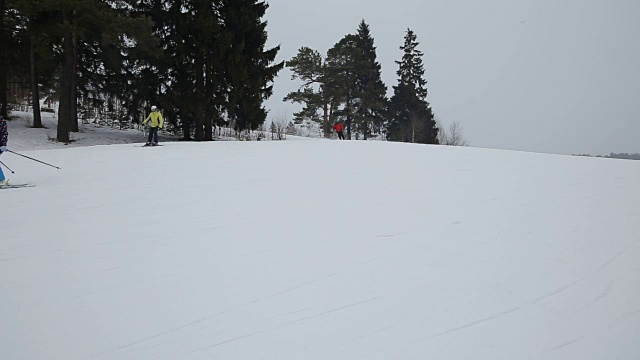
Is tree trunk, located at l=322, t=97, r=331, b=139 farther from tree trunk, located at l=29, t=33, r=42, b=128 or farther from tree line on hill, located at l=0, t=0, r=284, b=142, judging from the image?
Result: tree trunk, located at l=29, t=33, r=42, b=128

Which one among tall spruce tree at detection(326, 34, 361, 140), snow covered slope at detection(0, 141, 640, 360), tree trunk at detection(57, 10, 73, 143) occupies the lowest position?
snow covered slope at detection(0, 141, 640, 360)

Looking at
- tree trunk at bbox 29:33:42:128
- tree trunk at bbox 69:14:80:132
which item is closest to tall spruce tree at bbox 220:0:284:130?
tree trunk at bbox 69:14:80:132

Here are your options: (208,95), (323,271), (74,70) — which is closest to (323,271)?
(323,271)

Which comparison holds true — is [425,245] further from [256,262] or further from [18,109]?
[18,109]

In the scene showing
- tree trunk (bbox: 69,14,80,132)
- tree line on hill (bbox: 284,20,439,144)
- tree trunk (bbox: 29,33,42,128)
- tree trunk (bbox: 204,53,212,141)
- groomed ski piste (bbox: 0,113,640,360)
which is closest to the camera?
groomed ski piste (bbox: 0,113,640,360)

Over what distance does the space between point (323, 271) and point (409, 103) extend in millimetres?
45990

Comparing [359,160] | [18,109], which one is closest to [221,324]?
[359,160]

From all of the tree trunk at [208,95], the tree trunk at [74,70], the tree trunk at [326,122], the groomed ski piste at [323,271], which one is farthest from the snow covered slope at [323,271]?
the tree trunk at [326,122]

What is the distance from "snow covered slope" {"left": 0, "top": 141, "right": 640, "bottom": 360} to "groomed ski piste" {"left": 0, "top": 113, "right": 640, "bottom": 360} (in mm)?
21

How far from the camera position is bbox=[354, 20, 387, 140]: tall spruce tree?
40812 millimetres

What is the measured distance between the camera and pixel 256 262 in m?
4.62

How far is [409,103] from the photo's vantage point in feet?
156

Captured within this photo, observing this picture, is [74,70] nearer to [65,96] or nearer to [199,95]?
[65,96]

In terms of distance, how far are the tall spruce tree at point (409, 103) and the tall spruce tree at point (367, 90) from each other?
1.93m
